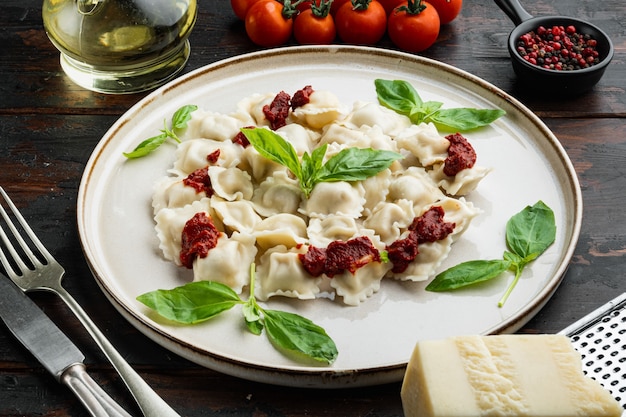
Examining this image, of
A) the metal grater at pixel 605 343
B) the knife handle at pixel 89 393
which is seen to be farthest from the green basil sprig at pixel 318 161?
the knife handle at pixel 89 393

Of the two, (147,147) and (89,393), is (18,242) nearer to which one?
(147,147)

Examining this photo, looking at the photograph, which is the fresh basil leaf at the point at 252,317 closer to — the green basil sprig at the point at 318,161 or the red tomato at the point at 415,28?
the green basil sprig at the point at 318,161

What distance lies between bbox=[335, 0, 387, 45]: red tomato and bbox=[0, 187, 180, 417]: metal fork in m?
1.88

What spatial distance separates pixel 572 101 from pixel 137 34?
6.77 feet

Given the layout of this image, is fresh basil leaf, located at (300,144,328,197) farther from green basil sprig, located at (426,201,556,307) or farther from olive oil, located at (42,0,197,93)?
olive oil, located at (42,0,197,93)

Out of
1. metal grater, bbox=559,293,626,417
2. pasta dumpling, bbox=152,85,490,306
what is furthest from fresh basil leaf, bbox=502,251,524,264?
metal grater, bbox=559,293,626,417

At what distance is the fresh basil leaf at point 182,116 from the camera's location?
3.46m

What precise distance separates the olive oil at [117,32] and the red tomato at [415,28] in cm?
105

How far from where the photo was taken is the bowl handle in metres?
4.04

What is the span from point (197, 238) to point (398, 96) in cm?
121

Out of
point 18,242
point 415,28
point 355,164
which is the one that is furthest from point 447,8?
point 18,242

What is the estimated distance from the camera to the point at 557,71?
372cm

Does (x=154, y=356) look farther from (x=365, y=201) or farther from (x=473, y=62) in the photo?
(x=473, y=62)

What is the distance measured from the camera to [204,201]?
3047 millimetres
